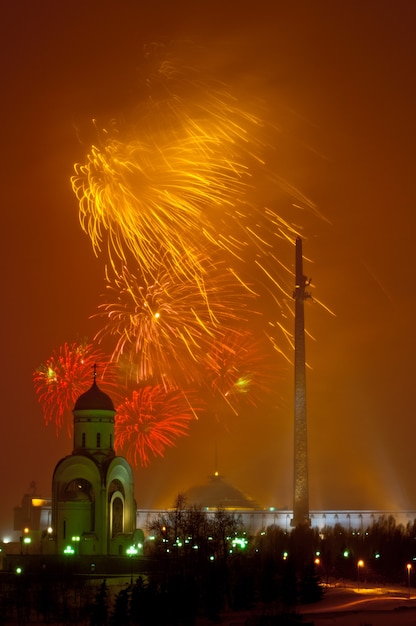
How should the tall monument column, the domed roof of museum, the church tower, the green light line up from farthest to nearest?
the domed roof of museum, the tall monument column, the green light, the church tower

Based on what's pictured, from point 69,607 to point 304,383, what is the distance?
1536 inches

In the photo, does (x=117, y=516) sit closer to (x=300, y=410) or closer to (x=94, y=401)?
(x=94, y=401)

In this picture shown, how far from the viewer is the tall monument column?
97875mm

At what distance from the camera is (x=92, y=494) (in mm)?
77875

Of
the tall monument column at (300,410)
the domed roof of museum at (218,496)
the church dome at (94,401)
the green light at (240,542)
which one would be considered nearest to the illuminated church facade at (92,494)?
the church dome at (94,401)

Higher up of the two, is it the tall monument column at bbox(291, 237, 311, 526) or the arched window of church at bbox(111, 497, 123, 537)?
the tall monument column at bbox(291, 237, 311, 526)

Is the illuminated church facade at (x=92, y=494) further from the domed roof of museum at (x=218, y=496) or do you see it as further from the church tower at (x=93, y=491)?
the domed roof of museum at (x=218, y=496)

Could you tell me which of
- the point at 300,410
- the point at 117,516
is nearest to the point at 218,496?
the point at 300,410

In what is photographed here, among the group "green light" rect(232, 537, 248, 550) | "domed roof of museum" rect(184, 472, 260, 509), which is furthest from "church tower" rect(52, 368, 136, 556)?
"domed roof of museum" rect(184, 472, 260, 509)

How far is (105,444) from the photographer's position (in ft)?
262

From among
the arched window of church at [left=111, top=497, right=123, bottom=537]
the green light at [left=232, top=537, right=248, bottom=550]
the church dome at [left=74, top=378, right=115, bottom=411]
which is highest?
the church dome at [left=74, top=378, right=115, bottom=411]

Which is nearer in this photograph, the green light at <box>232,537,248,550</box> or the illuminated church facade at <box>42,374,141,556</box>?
the illuminated church facade at <box>42,374,141,556</box>

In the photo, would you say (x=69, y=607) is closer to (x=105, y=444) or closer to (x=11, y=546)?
(x=105, y=444)

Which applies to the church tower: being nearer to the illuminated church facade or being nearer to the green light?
the illuminated church facade
